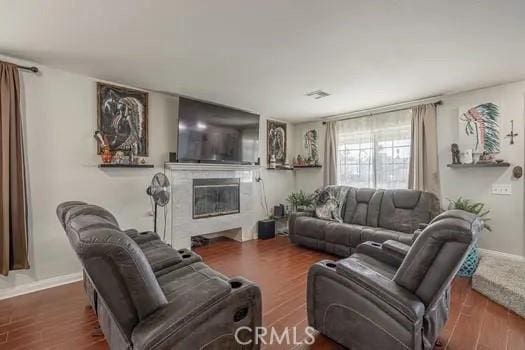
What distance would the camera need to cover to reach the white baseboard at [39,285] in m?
2.56

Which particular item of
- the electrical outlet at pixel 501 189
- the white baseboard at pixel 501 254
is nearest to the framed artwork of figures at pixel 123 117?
the electrical outlet at pixel 501 189

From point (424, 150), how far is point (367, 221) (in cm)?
136

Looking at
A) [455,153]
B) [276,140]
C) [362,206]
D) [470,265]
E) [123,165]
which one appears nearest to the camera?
[470,265]

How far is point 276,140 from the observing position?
17.8 feet

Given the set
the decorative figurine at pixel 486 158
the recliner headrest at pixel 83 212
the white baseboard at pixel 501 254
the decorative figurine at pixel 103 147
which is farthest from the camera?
the decorative figurine at pixel 486 158

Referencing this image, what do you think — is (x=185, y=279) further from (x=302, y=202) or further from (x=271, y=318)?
(x=302, y=202)

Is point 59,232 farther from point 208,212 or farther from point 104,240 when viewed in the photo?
point 104,240

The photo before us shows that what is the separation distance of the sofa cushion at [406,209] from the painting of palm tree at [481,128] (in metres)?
0.90

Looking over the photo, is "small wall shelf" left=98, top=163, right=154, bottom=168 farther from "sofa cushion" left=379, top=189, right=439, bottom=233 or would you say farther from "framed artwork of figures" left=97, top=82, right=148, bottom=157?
"sofa cushion" left=379, top=189, right=439, bottom=233

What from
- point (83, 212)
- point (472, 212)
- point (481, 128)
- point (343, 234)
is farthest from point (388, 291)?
point (481, 128)

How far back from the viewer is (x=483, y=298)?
2521 millimetres

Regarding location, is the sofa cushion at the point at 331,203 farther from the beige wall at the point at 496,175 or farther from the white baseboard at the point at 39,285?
the white baseboard at the point at 39,285

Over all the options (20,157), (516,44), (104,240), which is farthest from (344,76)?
(20,157)

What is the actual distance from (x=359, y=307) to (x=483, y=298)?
183 centimetres
